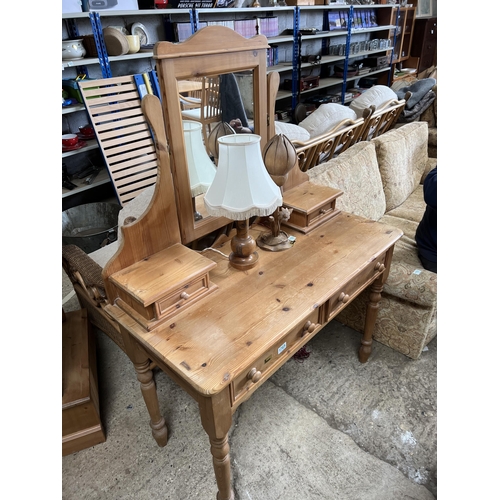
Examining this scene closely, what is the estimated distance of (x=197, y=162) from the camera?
1174mm

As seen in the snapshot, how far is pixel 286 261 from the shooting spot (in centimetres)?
126

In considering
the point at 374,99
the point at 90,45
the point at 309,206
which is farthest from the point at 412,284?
the point at 90,45

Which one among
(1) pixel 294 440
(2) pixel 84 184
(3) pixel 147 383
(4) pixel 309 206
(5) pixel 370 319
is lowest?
(1) pixel 294 440

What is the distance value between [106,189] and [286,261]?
257cm

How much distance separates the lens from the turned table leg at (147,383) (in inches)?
46.6

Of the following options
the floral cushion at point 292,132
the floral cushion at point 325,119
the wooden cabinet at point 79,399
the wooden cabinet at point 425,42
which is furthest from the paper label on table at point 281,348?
the wooden cabinet at point 425,42

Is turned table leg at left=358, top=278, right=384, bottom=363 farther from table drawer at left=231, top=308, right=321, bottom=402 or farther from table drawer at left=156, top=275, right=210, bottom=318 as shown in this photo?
table drawer at left=156, top=275, right=210, bottom=318

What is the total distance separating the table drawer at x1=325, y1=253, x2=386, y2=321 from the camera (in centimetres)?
122

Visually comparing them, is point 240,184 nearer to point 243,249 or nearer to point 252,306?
point 243,249

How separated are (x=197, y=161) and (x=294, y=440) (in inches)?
44.3

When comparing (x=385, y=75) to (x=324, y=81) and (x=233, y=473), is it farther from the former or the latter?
(x=233, y=473)

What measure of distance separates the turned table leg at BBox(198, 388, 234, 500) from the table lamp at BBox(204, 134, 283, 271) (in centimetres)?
50

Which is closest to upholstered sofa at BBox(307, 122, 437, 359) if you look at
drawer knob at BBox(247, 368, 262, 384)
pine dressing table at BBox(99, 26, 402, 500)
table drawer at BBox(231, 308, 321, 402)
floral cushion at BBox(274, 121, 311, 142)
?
floral cushion at BBox(274, 121, 311, 142)

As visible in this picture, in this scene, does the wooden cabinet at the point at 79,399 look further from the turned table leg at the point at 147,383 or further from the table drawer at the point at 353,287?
the table drawer at the point at 353,287
